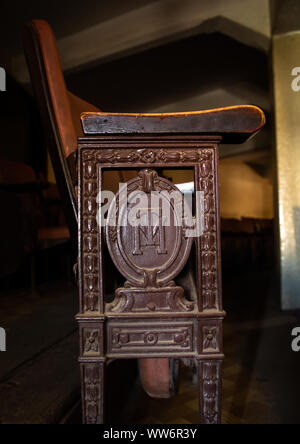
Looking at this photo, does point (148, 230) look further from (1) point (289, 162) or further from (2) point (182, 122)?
(1) point (289, 162)

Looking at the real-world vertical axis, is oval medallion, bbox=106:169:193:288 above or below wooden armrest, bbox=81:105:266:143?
below

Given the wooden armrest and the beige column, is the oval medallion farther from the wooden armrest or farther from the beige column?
Result: the beige column

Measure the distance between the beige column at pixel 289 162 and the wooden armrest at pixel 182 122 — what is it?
2.04 metres

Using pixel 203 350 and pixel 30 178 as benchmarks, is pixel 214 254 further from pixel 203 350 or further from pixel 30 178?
pixel 30 178

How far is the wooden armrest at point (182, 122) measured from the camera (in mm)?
662

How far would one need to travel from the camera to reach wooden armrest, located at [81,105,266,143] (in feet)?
2.17

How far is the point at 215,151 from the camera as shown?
698mm

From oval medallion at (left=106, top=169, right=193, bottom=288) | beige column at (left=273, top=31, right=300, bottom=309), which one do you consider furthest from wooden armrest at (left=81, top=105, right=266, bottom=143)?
beige column at (left=273, top=31, right=300, bottom=309)

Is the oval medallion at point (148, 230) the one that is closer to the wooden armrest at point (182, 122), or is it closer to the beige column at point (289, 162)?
the wooden armrest at point (182, 122)

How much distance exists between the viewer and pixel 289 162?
256 cm

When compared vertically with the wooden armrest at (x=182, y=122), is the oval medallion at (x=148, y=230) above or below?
below

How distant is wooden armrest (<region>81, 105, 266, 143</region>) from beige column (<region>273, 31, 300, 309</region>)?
2.04m

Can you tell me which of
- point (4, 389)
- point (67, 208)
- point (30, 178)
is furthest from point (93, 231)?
point (30, 178)

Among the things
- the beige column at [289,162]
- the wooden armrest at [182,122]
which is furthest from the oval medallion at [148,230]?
the beige column at [289,162]
